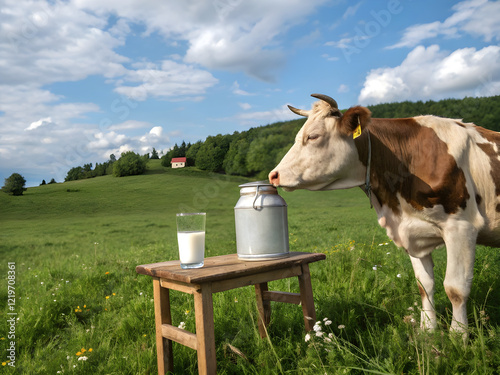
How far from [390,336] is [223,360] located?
1.20 metres

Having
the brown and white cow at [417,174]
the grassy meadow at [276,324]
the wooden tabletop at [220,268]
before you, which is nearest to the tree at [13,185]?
the grassy meadow at [276,324]

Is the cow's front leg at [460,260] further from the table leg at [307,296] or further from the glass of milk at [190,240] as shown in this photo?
the glass of milk at [190,240]

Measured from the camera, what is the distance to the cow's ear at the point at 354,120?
2771 mm

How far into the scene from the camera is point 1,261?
34.0 feet

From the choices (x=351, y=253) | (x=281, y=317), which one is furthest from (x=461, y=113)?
(x=281, y=317)

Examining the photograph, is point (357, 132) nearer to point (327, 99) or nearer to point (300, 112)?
point (327, 99)

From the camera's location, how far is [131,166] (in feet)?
103

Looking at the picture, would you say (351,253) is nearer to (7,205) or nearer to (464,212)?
(464,212)

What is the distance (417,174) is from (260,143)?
11.6 metres

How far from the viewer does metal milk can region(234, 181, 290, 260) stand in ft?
8.93

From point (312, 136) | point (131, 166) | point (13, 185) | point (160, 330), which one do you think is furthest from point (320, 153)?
point (131, 166)

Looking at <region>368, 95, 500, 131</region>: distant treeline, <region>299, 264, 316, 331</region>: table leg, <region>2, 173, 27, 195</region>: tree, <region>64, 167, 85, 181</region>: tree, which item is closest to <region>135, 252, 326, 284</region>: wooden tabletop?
<region>299, 264, 316, 331</region>: table leg

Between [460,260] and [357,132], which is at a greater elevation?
[357,132]

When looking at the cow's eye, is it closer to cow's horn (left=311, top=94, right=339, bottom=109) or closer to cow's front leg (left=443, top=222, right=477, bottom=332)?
cow's horn (left=311, top=94, right=339, bottom=109)
